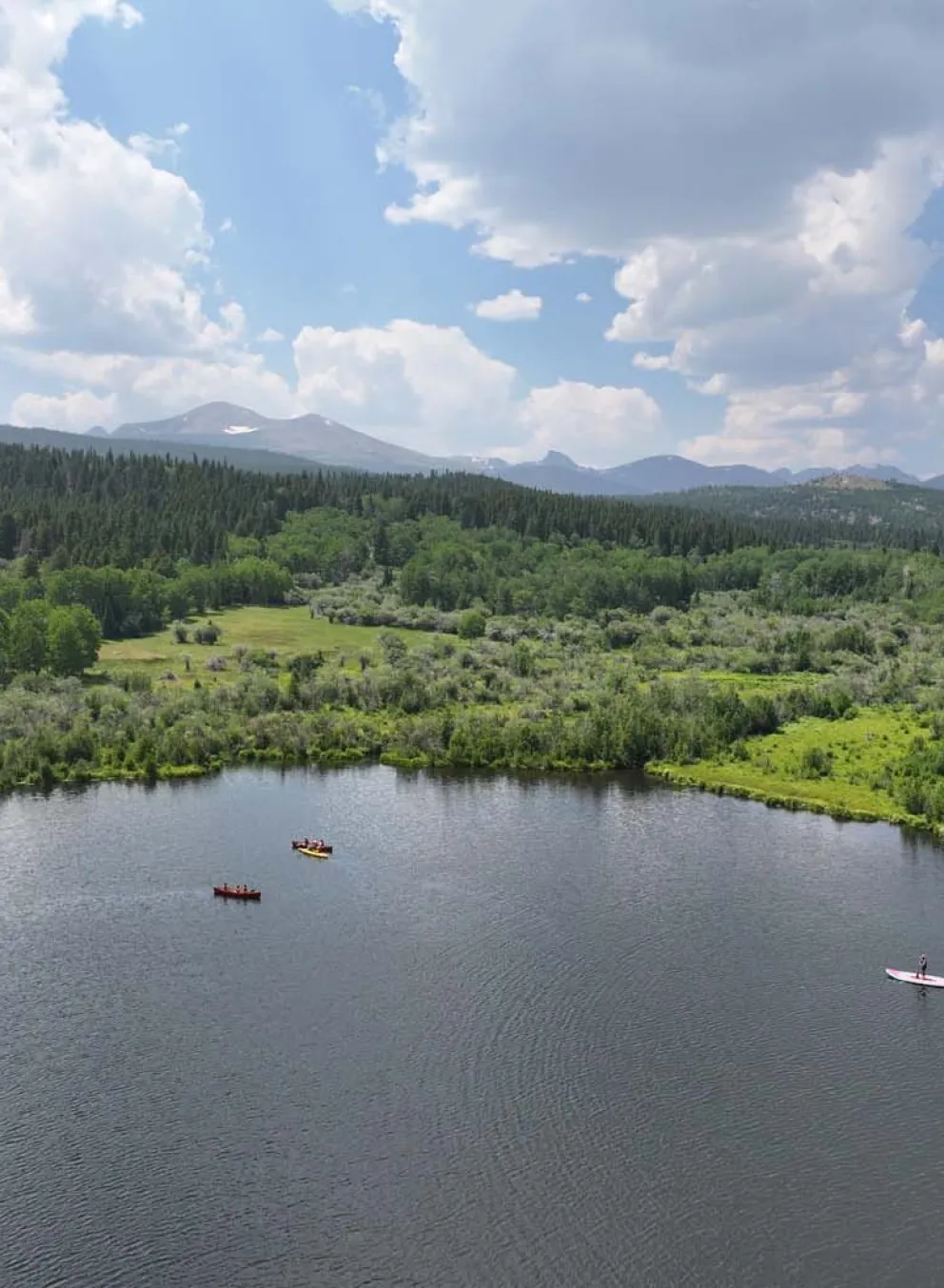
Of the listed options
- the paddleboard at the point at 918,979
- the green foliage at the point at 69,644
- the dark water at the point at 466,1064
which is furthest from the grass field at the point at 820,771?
the green foliage at the point at 69,644

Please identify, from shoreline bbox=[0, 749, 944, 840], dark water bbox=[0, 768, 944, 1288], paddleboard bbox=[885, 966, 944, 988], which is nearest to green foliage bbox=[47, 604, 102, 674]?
shoreline bbox=[0, 749, 944, 840]

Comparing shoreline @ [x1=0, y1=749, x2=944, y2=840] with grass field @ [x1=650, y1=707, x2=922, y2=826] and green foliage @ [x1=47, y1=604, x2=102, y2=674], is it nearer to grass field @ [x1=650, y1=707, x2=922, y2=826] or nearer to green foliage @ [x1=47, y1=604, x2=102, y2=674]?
grass field @ [x1=650, y1=707, x2=922, y2=826]

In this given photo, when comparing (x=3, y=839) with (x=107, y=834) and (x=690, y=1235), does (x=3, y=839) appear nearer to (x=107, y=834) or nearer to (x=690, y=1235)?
(x=107, y=834)

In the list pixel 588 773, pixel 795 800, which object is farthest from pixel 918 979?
pixel 588 773

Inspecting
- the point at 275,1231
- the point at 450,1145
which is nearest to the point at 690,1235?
the point at 450,1145

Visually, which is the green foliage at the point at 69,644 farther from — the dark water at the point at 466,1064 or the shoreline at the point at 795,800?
the shoreline at the point at 795,800

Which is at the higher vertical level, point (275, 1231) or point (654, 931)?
point (654, 931)
